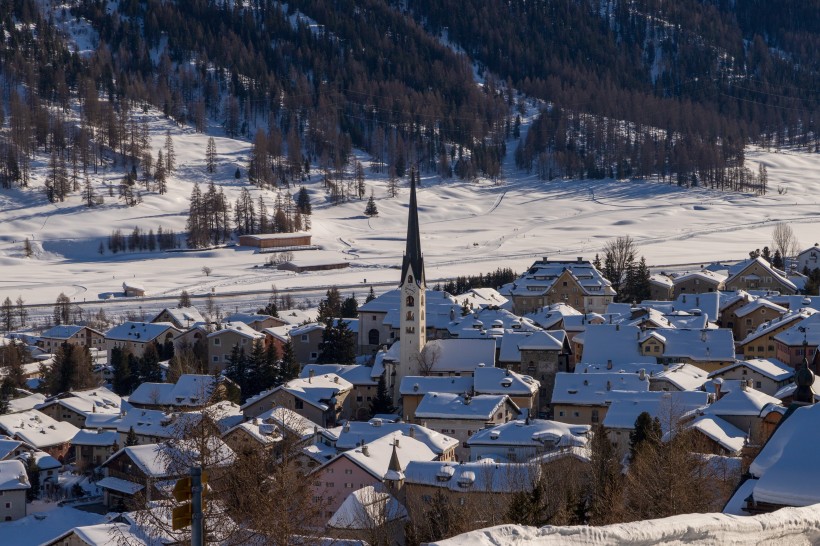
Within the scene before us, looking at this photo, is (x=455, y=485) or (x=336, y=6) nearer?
(x=455, y=485)

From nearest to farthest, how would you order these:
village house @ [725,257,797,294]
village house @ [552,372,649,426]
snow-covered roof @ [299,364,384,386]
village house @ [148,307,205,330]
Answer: village house @ [552,372,649,426] → snow-covered roof @ [299,364,384,386] → village house @ [148,307,205,330] → village house @ [725,257,797,294]

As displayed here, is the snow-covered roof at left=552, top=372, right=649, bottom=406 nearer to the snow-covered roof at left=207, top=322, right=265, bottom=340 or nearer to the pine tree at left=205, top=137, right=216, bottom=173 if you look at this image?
the snow-covered roof at left=207, top=322, right=265, bottom=340

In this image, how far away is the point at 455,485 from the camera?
90.8 feet

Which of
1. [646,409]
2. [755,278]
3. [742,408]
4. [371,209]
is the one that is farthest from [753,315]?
[371,209]

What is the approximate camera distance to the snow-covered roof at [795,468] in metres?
11.8

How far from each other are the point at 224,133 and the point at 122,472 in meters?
107

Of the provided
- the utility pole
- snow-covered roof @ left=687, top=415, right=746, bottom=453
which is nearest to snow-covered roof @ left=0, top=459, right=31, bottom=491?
snow-covered roof @ left=687, top=415, right=746, bottom=453

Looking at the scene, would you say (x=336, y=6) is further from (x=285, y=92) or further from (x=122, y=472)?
(x=122, y=472)

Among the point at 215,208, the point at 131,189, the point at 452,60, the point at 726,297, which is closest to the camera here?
the point at 726,297

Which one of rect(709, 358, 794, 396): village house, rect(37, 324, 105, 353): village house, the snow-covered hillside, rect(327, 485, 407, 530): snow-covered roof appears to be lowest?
rect(37, 324, 105, 353): village house

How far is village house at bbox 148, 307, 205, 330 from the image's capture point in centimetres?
6194

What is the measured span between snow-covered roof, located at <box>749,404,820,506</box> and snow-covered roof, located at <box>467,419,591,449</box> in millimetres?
18973

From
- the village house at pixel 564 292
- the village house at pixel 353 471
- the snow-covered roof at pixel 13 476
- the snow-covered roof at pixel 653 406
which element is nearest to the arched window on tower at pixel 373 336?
the village house at pixel 564 292

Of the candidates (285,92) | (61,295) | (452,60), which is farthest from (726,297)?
(452,60)
